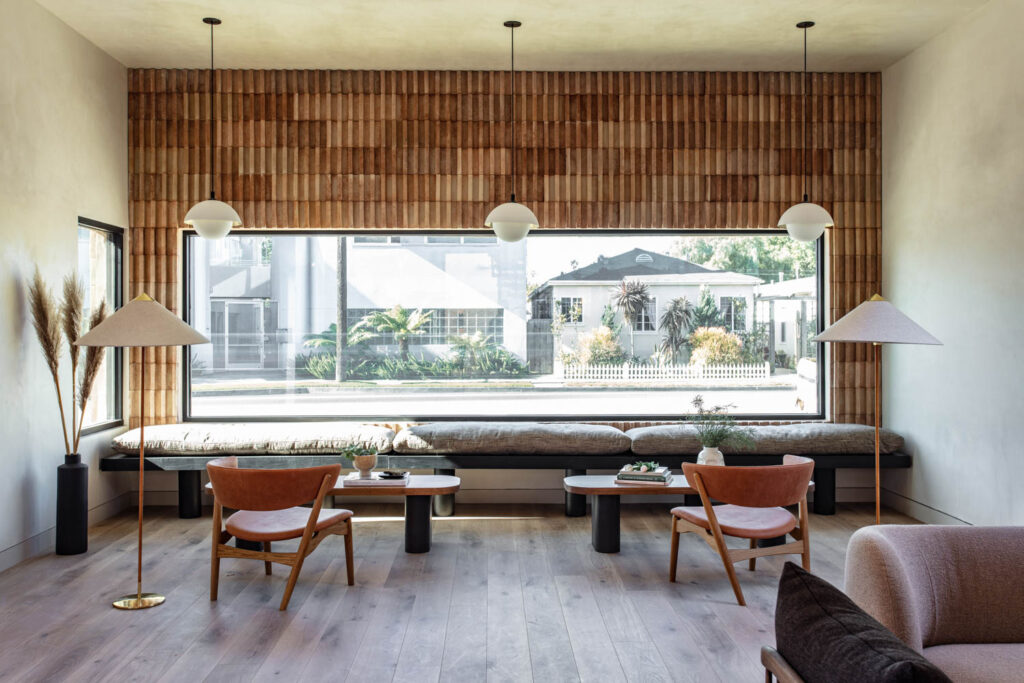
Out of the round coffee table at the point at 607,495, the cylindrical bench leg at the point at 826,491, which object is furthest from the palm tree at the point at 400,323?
the cylindrical bench leg at the point at 826,491

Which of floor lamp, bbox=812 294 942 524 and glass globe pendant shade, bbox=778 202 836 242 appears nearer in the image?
floor lamp, bbox=812 294 942 524

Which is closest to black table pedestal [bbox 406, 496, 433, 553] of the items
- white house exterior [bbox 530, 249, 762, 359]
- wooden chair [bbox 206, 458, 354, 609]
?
wooden chair [bbox 206, 458, 354, 609]

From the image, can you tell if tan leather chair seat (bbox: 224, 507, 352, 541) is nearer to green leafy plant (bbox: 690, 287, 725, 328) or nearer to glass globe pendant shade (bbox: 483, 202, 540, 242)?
glass globe pendant shade (bbox: 483, 202, 540, 242)

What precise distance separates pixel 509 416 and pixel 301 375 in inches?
71.3

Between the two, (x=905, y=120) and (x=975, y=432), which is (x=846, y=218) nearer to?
(x=905, y=120)

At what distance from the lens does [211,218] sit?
18.6ft

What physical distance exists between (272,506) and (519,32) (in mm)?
3717

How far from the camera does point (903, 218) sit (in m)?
6.43

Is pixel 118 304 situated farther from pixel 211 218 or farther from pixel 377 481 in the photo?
pixel 377 481

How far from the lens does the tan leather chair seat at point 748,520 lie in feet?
14.5

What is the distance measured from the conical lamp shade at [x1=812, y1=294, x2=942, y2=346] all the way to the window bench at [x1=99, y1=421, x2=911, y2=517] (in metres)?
2.04

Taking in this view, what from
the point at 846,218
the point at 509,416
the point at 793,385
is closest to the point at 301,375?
the point at 509,416

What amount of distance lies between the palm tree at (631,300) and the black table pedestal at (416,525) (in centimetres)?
252

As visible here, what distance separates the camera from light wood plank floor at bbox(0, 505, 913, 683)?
11.5 ft
